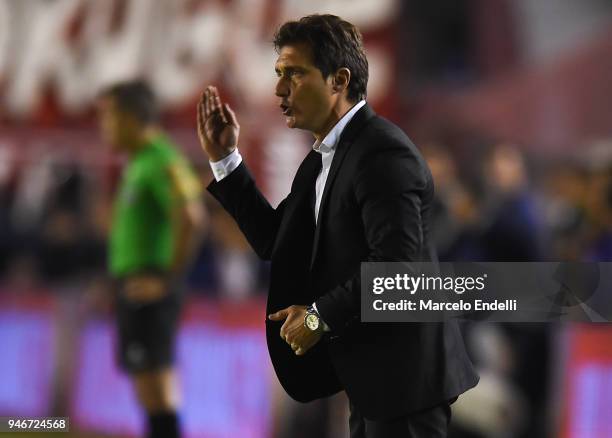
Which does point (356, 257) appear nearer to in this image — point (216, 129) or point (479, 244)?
point (216, 129)

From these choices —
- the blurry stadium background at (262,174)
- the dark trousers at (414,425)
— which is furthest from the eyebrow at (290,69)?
the blurry stadium background at (262,174)

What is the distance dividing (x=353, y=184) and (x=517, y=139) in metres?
5.54

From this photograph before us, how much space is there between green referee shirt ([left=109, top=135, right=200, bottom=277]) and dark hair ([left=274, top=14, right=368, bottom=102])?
2.36 m

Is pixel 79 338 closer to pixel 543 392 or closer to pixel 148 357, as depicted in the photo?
pixel 148 357

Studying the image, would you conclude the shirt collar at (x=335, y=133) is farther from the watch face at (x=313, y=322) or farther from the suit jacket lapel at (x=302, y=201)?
the watch face at (x=313, y=322)

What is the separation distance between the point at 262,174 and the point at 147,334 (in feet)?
11.0

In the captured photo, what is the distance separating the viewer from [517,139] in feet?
25.8

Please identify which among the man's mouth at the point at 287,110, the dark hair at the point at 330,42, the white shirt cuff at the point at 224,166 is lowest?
the white shirt cuff at the point at 224,166

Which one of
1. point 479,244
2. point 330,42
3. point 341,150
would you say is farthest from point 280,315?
point 479,244

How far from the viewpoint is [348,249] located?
103 inches

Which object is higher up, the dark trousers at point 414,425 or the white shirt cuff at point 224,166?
the white shirt cuff at point 224,166

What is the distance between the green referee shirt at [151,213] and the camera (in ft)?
16.4

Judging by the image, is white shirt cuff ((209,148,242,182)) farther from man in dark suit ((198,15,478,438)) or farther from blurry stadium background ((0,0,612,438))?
blurry stadium background ((0,0,612,438))

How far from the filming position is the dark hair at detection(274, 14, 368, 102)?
8.71 feet
